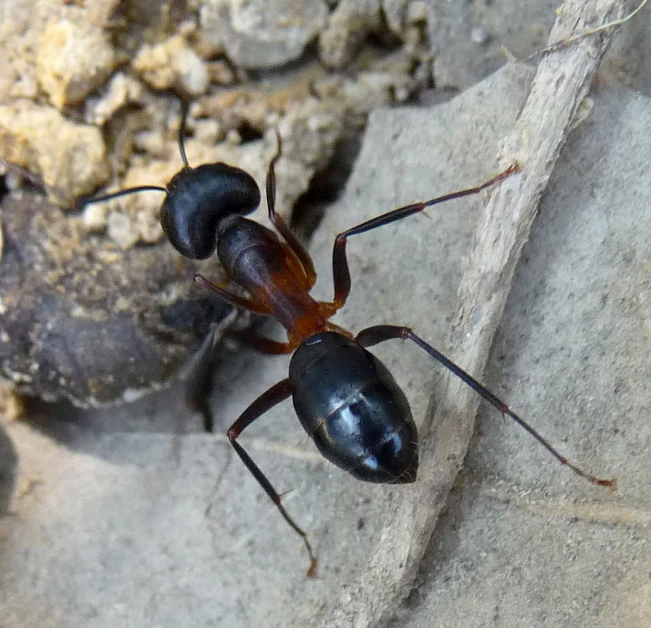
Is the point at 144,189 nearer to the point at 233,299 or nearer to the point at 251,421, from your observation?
the point at 233,299

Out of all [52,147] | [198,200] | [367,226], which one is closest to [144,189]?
[198,200]

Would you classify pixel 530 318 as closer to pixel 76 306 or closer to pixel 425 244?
pixel 425 244

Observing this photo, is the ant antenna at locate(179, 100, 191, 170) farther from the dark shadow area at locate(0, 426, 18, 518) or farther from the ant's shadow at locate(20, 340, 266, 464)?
the dark shadow area at locate(0, 426, 18, 518)

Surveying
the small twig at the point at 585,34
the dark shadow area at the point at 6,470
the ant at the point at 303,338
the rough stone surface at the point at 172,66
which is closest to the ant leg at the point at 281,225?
the ant at the point at 303,338

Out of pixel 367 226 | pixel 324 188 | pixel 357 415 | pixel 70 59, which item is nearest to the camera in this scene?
pixel 357 415

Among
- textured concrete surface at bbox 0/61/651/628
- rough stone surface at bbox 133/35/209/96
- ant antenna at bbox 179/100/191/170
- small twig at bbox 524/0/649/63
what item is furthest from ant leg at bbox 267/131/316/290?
small twig at bbox 524/0/649/63

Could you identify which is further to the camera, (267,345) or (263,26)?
(263,26)

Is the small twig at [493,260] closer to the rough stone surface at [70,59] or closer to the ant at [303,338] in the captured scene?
the ant at [303,338]
